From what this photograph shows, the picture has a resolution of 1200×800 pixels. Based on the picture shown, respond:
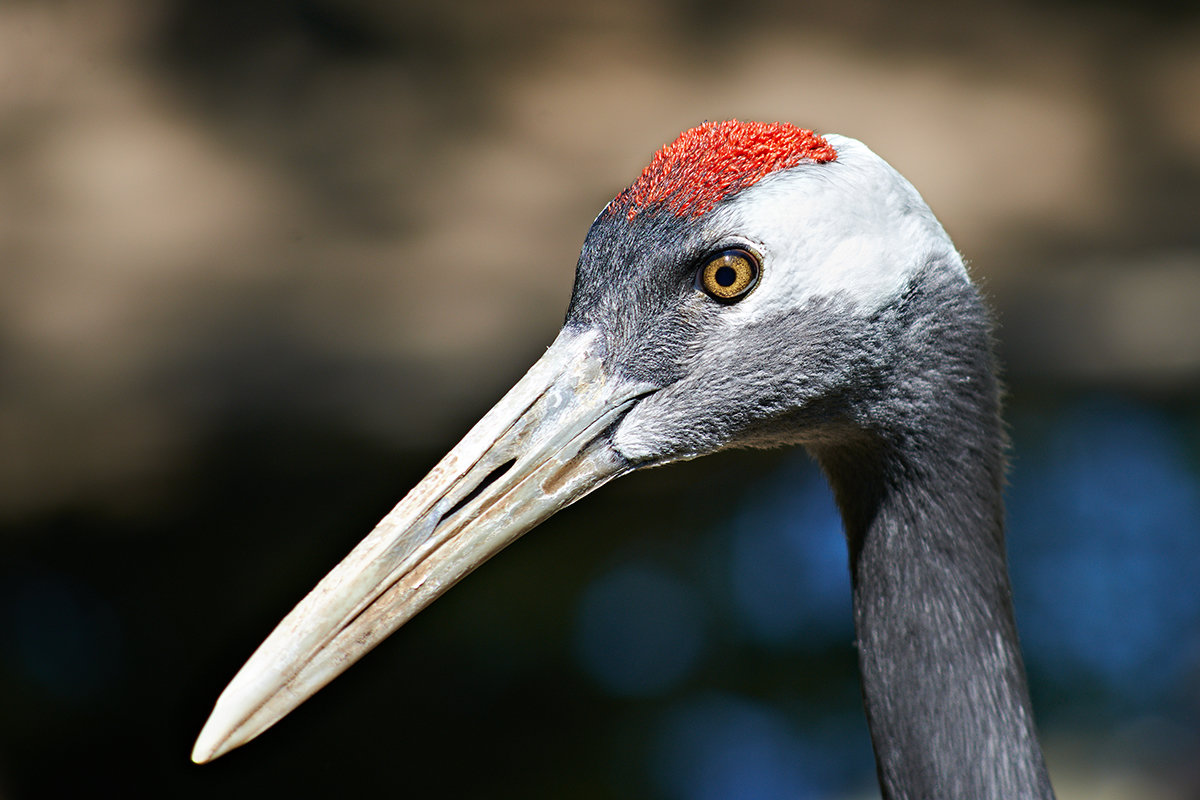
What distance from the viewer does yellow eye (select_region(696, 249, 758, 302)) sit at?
1763 mm

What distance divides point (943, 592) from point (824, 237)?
656 mm

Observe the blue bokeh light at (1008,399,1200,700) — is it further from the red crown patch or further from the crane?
the red crown patch

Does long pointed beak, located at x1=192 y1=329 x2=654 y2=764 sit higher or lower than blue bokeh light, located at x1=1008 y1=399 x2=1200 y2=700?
lower

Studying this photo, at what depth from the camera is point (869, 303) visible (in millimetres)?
1788

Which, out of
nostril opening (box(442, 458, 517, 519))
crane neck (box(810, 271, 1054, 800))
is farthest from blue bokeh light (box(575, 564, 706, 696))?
nostril opening (box(442, 458, 517, 519))

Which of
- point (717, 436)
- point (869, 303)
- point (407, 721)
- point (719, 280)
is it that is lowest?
point (407, 721)

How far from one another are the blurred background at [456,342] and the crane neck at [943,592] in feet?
8.19

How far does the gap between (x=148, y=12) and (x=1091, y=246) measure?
160 inches

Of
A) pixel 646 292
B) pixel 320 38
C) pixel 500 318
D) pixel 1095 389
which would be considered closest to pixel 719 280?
pixel 646 292

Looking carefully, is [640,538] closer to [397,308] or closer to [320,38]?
[397,308]

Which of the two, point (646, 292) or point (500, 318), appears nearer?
point (646, 292)

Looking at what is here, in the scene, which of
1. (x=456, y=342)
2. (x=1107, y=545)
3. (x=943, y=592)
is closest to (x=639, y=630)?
(x=456, y=342)

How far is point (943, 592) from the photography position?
6.21 ft

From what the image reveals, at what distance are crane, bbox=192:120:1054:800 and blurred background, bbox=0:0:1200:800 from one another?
2.45 m
